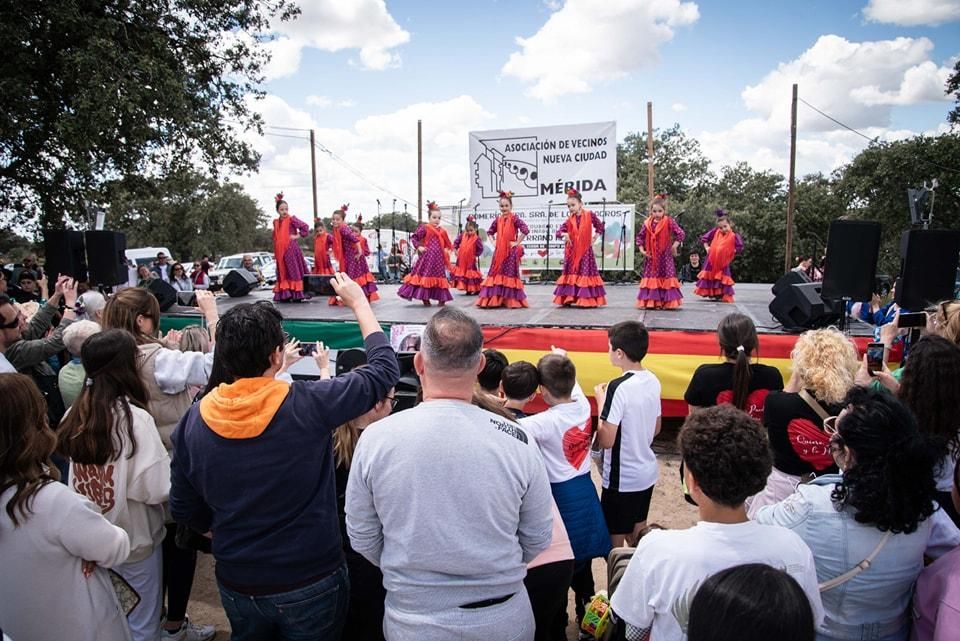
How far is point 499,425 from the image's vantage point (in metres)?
1.39

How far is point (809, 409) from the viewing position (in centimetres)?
237

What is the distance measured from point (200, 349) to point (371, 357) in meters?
1.85

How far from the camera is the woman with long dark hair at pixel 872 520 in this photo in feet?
4.83

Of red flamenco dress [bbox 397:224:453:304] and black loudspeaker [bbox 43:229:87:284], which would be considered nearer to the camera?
black loudspeaker [bbox 43:229:87:284]

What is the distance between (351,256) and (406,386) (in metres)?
6.34

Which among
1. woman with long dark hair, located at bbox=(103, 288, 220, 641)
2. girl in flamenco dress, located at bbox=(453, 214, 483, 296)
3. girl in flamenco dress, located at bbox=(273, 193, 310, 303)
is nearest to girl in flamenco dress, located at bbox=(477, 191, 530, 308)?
girl in flamenco dress, located at bbox=(453, 214, 483, 296)

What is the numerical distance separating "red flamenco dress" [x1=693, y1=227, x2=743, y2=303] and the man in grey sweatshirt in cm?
788

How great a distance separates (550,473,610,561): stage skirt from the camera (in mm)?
2453

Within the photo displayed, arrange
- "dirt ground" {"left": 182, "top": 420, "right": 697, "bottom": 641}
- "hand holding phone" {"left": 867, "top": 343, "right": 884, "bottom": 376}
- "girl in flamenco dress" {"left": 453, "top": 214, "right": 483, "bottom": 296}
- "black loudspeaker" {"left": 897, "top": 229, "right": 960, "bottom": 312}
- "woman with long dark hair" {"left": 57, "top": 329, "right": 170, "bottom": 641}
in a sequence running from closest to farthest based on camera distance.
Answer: "woman with long dark hair" {"left": 57, "top": 329, "right": 170, "bottom": 641}, "hand holding phone" {"left": 867, "top": 343, "right": 884, "bottom": 376}, "dirt ground" {"left": 182, "top": 420, "right": 697, "bottom": 641}, "black loudspeaker" {"left": 897, "top": 229, "right": 960, "bottom": 312}, "girl in flamenco dress" {"left": 453, "top": 214, "right": 483, "bottom": 296}

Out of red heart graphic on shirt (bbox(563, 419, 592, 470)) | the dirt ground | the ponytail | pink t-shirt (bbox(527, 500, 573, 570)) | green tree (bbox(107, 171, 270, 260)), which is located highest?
green tree (bbox(107, 171, 270, 260))

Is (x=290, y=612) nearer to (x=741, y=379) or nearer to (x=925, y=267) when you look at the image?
(x=741, y=379)

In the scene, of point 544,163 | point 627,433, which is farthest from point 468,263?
point 627,433

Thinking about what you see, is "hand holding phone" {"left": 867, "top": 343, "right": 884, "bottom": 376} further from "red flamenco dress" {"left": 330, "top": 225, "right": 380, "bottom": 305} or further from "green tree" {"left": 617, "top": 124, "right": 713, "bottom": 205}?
"green tree" {"left": 617, "top": 124, "right": 713, "bottom": 205}

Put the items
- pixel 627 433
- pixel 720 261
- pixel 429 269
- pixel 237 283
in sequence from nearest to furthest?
pixel 627 433, pixel 429 269, pixel 720 261, pixel 237 283
